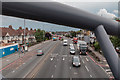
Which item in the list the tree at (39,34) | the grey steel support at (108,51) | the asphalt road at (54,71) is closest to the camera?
the grey steel support at (108,51)

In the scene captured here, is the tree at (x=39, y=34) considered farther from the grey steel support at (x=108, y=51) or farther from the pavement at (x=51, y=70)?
the grey steel support at (x=108, y=51)

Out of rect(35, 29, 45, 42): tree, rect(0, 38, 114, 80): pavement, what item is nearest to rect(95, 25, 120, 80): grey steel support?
rect(0, 38, 114, 80): pavement

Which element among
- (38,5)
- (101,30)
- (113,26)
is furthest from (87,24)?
(38,5)

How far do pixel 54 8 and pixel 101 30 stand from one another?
478mm

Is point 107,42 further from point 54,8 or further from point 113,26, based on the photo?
point 54,8

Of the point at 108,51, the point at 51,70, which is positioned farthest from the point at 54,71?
the point at 108,51

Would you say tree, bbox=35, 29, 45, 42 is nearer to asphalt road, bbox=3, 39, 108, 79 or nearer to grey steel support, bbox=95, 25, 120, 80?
asphalt road, bbox=3, 39, 108, 79

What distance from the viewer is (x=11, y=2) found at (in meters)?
0.58

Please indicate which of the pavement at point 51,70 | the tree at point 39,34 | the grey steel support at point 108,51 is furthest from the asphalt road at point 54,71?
the tree at point 39,34

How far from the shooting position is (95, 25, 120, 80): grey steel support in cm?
75

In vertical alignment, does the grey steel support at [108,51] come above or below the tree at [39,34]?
below

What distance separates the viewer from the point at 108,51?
2.60 ft

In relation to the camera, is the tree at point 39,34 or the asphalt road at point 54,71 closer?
the asphalt road at point 54,71

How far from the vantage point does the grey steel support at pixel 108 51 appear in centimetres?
75
